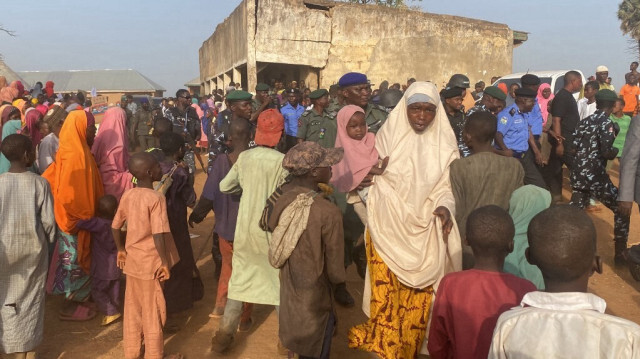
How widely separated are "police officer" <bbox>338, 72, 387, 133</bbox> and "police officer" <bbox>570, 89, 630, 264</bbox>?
2.63m

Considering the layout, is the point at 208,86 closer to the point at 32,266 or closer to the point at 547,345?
the point at 32,266

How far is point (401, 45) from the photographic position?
1797 centimetres

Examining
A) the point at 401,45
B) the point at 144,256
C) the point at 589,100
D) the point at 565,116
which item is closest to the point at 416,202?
the point at 144,256

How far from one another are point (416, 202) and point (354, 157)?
0.76m

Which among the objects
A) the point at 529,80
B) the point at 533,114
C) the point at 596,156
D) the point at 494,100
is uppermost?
the point at 529,80

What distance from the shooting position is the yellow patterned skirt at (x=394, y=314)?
3.60 metres

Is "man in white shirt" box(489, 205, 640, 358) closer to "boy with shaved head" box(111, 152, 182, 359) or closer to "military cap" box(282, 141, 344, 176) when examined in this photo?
"military cap" box(282, 141, 344, 176)

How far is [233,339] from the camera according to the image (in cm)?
411

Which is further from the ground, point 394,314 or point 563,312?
point 563,312

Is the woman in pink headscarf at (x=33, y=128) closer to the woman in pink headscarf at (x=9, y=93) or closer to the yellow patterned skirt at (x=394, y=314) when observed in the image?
the woman in pink headscarf at (x=9, y=93)

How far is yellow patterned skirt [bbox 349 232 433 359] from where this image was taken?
3602mm

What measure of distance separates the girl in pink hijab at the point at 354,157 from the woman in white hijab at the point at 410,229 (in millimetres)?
200

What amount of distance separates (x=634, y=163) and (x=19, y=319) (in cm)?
559

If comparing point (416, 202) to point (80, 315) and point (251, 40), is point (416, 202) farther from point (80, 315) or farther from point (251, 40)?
point (251, 40)
